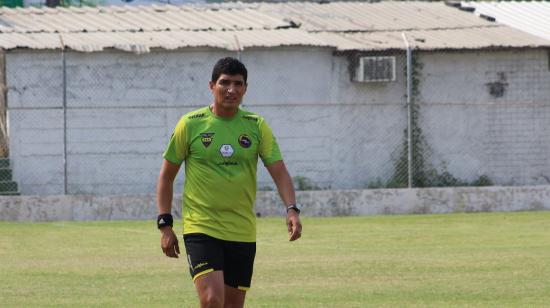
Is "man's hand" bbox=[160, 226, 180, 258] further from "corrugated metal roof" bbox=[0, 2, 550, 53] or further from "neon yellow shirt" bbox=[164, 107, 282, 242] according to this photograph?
"corrugated metal roof" bbox=[0, 2, 550, 53]

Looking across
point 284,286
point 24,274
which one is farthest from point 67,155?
point 284,286

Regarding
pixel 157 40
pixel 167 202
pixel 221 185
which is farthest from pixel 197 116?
pixel 157 40

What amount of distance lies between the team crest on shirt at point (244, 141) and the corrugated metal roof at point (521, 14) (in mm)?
24054

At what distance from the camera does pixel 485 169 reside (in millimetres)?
28328

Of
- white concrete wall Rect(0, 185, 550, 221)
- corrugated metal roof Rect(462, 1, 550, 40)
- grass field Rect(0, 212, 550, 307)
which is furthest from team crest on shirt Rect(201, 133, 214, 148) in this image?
corrugated metal roof Rect(462, 1, 550, 40)

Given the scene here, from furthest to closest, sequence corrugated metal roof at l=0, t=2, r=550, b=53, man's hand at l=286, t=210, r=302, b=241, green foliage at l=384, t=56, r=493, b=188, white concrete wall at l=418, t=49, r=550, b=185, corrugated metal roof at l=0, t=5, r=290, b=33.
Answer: corrugated metal roof at l=0, t=5, r=290, b=33 → white concrete wall at l=418, t=49, r=550, b=185 → green foliage at l=384, t=56, r=493, b=188 → corrugated metal roof at l=0, t=2, r=550, b=53 → man's hand at l=286, t=210, r=302, b=241

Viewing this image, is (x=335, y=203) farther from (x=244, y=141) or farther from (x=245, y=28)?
(x=244, y=141)

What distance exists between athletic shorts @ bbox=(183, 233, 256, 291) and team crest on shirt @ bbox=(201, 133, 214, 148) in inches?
22.6

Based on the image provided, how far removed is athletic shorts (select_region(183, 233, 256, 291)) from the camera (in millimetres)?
8164

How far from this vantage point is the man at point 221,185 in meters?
8.23

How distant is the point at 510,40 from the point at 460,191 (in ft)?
19.8

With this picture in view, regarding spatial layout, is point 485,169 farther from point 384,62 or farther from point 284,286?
point 284,286

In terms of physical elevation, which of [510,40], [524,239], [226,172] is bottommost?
[524,239]

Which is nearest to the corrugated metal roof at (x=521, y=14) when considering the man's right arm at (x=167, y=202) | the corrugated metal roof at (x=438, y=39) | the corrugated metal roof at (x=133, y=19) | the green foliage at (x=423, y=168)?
the corrugated metal roof at (x=438, y=39)
